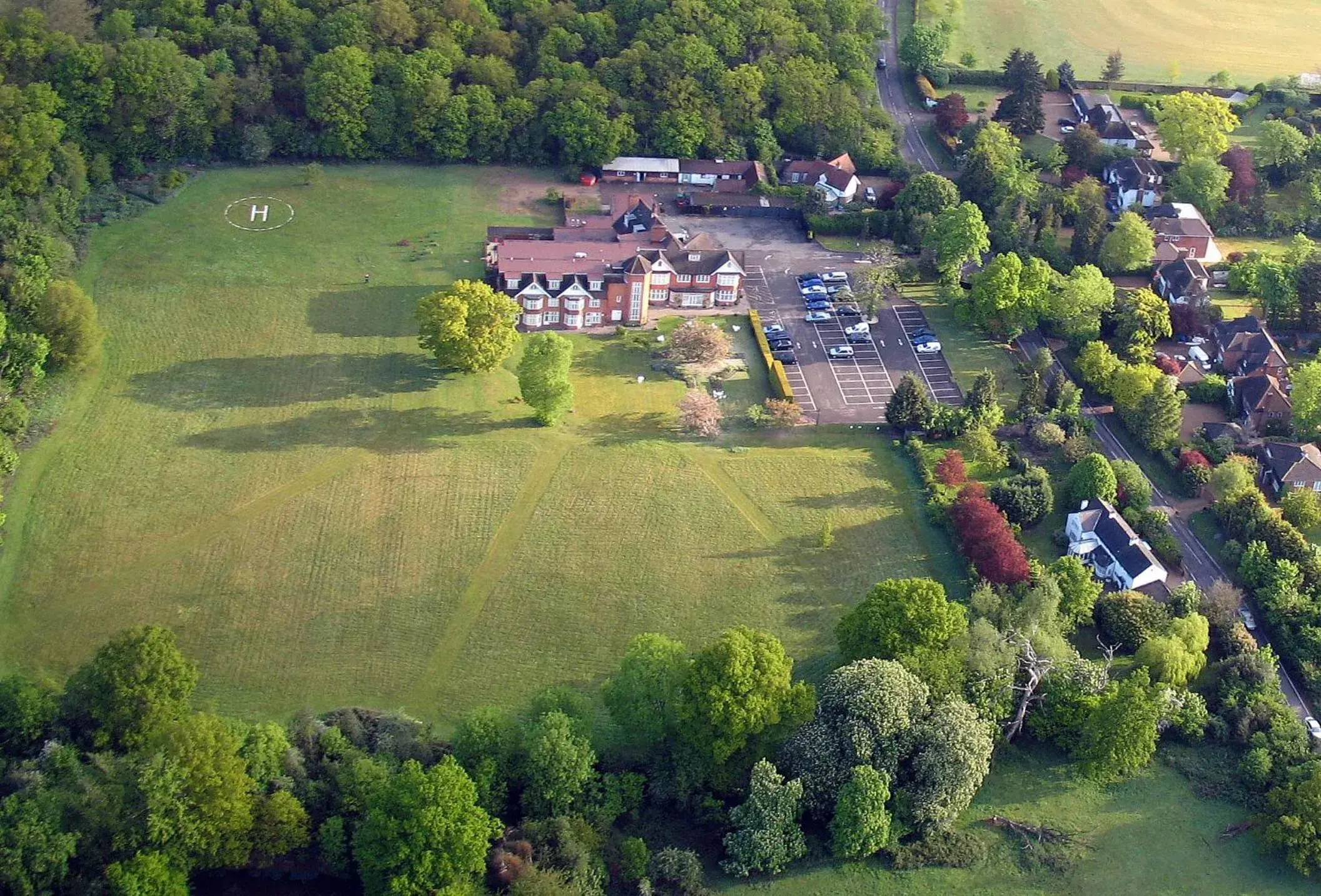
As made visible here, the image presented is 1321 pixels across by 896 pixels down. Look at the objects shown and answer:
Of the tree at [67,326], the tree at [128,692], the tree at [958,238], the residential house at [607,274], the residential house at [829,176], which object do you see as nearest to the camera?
the tree at [128,692]

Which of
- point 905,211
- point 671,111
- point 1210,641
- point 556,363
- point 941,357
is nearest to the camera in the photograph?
point 1210,641

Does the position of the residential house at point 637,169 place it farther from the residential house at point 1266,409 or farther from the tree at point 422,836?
the tree at point 422,836

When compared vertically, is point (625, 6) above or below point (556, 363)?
above

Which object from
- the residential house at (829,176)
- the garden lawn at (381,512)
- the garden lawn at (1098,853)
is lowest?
the garden lawn at (1098,853)

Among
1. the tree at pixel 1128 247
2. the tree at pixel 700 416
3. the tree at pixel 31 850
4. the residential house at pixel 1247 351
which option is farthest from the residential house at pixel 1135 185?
the tree at pixel 31 850

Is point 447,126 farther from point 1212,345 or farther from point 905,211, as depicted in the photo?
point 1212,345

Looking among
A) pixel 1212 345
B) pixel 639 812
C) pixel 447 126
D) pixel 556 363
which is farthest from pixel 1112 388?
pixel 447 126
